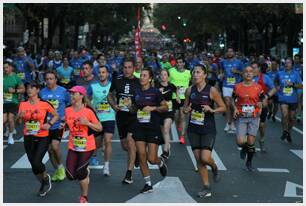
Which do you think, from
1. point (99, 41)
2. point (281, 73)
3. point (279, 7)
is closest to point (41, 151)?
point (281, 73)

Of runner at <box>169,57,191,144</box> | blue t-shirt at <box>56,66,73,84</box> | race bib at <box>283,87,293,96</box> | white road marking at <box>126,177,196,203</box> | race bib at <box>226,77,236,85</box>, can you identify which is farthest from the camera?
blue t-shirt at <box>56,66,73,84</box>

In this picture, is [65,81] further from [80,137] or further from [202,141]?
[80,137]

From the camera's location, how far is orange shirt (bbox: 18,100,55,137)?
25.8 feet

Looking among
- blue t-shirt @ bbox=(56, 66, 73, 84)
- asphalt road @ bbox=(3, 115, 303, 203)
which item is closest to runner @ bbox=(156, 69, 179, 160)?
asphalt road @ bbox=(3, 115, 303, 203)

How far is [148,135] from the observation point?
803cm

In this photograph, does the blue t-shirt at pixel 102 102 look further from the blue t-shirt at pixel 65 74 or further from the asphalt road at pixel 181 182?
the blue t-shirt at pixel 65 74

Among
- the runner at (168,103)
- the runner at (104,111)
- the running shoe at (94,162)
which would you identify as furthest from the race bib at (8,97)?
the runner at (104,111)

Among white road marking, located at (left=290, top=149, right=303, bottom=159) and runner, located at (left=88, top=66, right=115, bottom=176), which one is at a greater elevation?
runner, located at (left=88, top=66, right=115, bottom=176)

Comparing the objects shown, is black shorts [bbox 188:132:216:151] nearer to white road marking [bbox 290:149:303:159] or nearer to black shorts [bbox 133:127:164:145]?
black shorts [bbox 133:127:164:145]

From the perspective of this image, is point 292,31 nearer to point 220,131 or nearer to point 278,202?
point 220,131

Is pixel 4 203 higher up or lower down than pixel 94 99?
lower down

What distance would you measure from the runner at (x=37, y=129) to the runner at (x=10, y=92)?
3.62 m

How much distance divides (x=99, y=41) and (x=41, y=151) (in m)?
88.4

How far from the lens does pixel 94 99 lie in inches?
364
